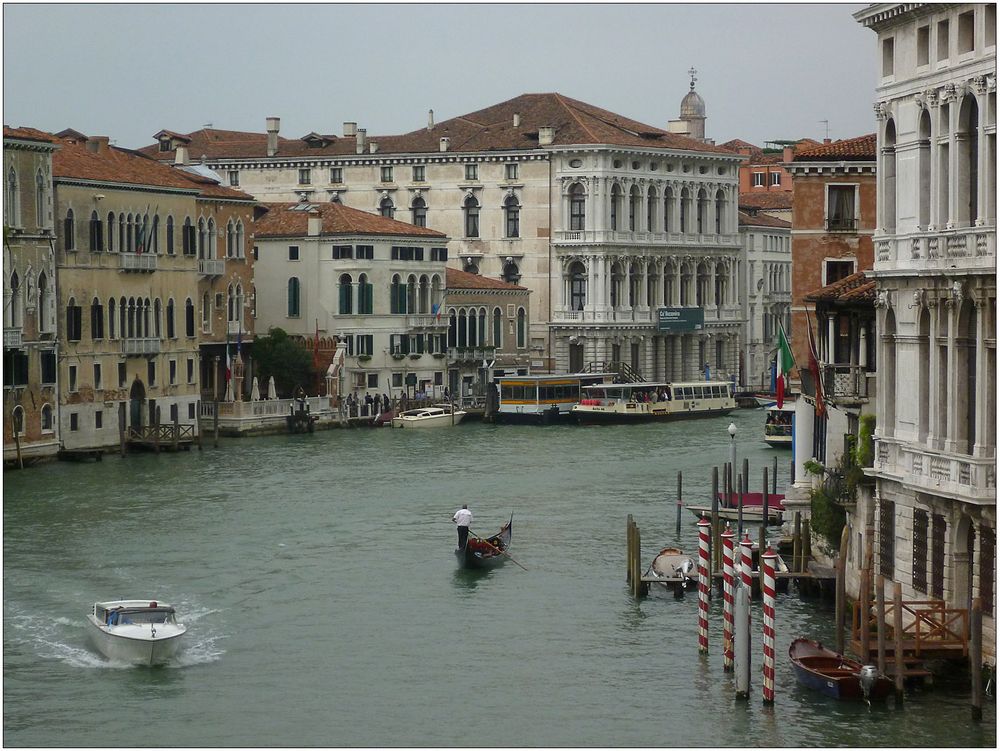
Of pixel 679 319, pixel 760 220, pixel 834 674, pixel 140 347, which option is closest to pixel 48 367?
→ pixel 140 347

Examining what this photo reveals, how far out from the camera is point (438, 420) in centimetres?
4709

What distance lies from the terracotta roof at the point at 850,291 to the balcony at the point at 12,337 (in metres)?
17.1

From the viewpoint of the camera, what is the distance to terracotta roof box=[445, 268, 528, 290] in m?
53.2

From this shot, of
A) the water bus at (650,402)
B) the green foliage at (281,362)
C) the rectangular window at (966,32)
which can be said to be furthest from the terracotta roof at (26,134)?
the rectangular window at (966,32)

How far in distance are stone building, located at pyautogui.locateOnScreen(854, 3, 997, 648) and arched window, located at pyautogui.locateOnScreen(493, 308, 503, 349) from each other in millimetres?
35415

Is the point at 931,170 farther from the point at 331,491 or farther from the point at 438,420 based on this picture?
the point at 438,420

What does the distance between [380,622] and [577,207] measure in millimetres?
36465

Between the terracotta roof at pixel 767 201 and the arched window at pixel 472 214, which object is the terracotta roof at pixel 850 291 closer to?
the arched window at pixel 472 214

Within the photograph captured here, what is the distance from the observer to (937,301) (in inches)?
691

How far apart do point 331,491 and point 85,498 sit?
144 inches

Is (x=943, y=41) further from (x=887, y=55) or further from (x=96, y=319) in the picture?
(x=96, y=319)

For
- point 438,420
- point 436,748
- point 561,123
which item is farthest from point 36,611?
point 561,123

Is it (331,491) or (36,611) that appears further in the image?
(331,491)

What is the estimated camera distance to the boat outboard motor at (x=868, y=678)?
17.2 meters
